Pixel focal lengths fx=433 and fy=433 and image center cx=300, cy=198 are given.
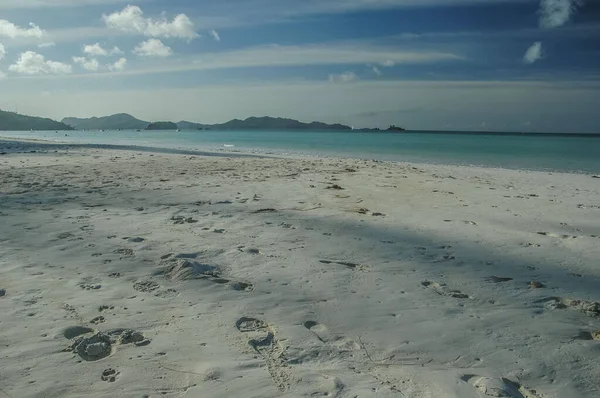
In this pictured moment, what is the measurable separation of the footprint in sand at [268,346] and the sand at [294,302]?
0.01 meters

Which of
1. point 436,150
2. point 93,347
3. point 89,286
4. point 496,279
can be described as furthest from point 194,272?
point 436,150

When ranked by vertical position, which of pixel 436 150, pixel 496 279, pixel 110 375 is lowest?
pixel 110 375

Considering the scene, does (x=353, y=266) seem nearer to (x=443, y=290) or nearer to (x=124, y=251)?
(x=443, y=290)

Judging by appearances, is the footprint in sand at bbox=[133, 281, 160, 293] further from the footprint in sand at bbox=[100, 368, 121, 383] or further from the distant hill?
the distant hill

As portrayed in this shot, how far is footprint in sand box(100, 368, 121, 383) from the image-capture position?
2.39 metres

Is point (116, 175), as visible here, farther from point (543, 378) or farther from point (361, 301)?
point (543, 378)

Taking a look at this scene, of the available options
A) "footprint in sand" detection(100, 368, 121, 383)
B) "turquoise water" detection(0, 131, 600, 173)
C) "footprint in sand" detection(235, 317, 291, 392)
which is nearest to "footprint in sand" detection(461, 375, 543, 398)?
"footprint in sand" detection(235, 317, 291, 392)

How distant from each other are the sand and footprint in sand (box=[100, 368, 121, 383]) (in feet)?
0.07

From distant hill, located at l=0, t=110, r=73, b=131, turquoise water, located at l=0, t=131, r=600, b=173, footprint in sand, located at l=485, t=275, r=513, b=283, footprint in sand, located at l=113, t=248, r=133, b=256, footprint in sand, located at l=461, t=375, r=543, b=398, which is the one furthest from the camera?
distant hill, located at l=0, t=110, r=73, b=131

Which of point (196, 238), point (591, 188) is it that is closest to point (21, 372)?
point (196, 238)

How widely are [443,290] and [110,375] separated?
270 cm

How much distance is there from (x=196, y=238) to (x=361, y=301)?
97.1 inches

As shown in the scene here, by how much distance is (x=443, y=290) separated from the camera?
12.4 feet

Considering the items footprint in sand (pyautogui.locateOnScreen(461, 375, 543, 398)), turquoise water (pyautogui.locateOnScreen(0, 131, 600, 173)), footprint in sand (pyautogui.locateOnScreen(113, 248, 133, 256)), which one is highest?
turquoise water (pyautogui.locateOnScreen(0, 131, 600, 173))
